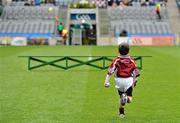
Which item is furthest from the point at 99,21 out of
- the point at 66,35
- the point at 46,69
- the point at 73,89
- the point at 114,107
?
the point at 114,107

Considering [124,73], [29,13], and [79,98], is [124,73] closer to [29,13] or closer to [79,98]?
[79,98]

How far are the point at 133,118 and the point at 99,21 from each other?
5881 cm

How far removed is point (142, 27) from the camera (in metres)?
70.5

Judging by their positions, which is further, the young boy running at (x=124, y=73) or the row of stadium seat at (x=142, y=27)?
the row of stadium seat at (x=142, y=27)

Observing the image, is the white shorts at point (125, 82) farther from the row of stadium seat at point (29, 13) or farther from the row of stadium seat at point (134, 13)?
the row of stadium seat at point (29, 13)

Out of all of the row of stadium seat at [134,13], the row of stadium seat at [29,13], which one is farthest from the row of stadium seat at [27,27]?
the row of stadium seat at [134,13]

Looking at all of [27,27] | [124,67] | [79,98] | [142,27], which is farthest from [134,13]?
[124,67]

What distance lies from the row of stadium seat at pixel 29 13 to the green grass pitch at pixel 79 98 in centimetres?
4729

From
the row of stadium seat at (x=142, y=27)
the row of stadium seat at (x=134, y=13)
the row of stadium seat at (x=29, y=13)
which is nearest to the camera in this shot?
the row of stadium seat at (x=142, y=27)

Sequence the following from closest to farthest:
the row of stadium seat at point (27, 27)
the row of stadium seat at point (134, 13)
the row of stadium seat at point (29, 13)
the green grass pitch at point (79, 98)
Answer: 1. the green grass pitch at point (79, 98)
2. the row of stadium seat at point (27, 27)
3. the row of stadium seat at point (134, 13)
4. the row of stadium seat at point (29, 13)

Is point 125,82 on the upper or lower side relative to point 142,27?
upper

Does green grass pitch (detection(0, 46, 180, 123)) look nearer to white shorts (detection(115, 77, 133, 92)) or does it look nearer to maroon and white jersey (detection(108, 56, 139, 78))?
white shorts (detection(115, 77, 133, 92))

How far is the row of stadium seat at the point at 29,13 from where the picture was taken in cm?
7462

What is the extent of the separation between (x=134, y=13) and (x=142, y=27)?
15.5 feet
